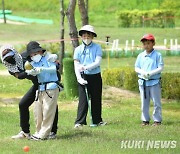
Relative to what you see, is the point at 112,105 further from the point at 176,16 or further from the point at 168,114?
the point at 176,16

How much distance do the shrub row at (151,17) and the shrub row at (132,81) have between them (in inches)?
1220

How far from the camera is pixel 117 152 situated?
9.70 metres

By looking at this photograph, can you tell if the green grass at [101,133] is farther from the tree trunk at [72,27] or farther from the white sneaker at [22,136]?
the tree trunk at [72,27]

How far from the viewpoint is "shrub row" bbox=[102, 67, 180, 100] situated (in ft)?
57.7

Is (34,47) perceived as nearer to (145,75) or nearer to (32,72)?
(32,72)

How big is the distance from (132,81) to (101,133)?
7215 millimetres

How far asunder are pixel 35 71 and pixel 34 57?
0.32 m

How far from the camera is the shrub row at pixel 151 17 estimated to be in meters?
50.4

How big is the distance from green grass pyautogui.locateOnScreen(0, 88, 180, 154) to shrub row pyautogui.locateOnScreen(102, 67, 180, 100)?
1574 millimetres

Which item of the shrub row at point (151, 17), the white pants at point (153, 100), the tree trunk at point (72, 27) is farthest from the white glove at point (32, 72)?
the shrub row at point (151, 17)

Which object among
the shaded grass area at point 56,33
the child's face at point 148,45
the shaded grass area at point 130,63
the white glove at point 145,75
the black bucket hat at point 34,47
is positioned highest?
the black bucket hat at point 34,47

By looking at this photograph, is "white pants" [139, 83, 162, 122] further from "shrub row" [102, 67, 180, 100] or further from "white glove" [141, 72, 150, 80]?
"shrub row" [102, 67, 180, 100]

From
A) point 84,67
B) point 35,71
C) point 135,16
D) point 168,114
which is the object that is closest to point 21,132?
point 35,71

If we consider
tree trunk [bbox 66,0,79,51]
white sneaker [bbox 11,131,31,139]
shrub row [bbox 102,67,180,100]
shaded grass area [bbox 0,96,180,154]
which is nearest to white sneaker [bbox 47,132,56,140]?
shaded grass area [bbox 0,96,180,154]
